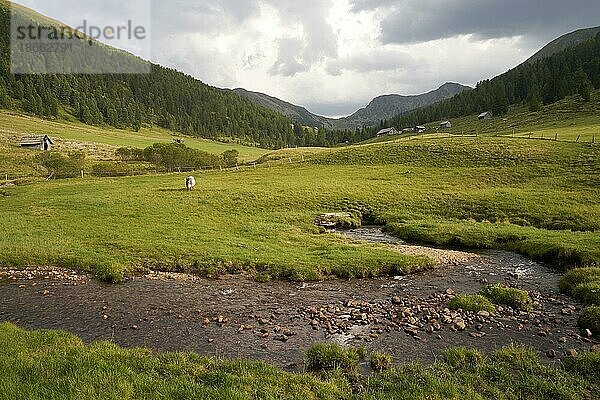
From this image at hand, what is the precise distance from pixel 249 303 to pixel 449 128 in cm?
17811

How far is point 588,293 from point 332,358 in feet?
45.4

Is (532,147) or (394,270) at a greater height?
(532,147)

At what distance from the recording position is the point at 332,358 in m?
12.7

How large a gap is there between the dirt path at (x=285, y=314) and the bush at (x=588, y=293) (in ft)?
1.92

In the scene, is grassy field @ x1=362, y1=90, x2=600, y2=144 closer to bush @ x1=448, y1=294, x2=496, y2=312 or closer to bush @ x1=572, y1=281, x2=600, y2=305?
bush @ x1=572, y1=281, x2=600, y2=305

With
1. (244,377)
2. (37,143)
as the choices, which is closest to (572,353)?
(244,377)

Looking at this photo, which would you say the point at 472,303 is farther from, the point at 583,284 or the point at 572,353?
the point at 583,284

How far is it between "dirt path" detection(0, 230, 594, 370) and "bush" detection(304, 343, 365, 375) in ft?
1.66

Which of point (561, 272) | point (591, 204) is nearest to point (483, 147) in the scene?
point (591, 204)

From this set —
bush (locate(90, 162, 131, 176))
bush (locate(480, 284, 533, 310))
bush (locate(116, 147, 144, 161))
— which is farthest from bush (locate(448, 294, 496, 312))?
bush (locate(116, 147, 144, 161))

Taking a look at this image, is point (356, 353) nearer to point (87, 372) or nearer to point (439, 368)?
point (439, 368)

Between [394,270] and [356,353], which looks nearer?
[356,353]

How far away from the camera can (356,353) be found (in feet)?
43.4

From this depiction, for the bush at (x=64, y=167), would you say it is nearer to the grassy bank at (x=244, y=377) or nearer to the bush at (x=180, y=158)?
the bush at (x=180, y=158)
